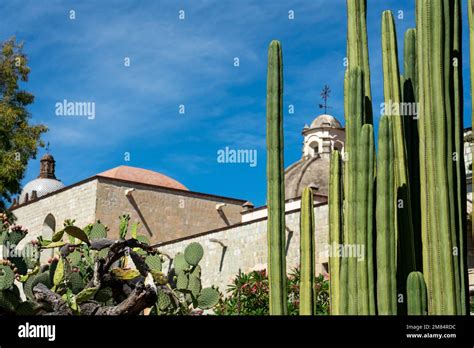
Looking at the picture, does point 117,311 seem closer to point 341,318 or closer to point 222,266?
point 341,318

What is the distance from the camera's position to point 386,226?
18.3ft

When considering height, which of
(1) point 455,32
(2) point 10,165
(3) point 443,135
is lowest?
(3) point 443,135

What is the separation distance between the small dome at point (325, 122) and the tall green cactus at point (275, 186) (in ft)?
113

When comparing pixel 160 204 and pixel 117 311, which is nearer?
pixel 117 311

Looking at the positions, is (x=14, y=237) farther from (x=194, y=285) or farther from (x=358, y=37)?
(x=358, y=37)

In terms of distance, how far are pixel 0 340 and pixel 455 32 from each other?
4.08 m

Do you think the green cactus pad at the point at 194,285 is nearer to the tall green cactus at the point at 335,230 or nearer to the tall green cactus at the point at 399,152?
the tall green cactus at the point at 335,230

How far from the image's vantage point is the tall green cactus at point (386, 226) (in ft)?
18.2

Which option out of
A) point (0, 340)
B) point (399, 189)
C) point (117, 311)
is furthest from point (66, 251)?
point (399, 189)

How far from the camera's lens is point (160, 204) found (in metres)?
27.9

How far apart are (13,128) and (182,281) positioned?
532 inches

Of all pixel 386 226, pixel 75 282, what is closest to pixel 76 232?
pixel 75 282

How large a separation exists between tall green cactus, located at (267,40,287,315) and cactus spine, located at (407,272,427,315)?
47.3 inches

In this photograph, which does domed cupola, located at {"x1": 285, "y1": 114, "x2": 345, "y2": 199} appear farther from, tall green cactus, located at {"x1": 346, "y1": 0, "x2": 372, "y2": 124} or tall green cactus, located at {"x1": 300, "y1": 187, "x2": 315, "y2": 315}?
tall green cactus, located at {"x1": 346, "y1": 0, "x2": 372, "y2": 124}
